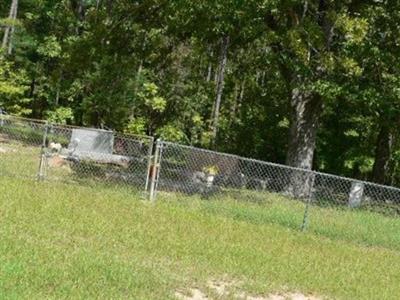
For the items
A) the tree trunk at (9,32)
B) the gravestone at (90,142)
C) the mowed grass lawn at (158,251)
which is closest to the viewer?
the mowed grass lawn at (158,251)

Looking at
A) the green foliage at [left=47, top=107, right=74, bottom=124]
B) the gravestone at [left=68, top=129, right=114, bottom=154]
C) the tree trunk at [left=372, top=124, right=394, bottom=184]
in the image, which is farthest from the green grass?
the green foliage at [left=47, top=107, right=74, bottom=124]

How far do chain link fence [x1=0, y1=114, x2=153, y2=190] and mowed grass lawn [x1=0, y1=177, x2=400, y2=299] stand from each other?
1248mm

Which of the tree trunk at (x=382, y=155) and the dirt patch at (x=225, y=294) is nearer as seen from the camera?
the dirt patch at (x=225, y=294)

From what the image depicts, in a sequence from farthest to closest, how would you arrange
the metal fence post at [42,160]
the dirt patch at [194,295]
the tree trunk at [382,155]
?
the tree trunk at [382,155]
the metal fence post at [42,160]
the dirt patch at [194,295]

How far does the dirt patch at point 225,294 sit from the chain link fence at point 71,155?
587 cm

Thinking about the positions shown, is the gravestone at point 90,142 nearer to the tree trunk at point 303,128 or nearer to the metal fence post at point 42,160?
the metal fence post at point 42,160

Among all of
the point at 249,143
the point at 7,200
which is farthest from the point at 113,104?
the point at 7,200

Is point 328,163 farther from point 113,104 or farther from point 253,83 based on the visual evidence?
point 113,104

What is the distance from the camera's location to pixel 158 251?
9.06 m

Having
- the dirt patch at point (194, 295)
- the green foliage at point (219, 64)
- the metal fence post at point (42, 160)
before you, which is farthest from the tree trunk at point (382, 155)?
the dirt patch at point (194, 295)

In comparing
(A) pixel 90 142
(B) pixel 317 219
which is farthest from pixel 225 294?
(A) pixel 90 142

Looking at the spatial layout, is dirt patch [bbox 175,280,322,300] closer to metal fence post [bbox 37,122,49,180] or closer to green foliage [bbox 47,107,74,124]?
metal fence post [bbox 37,122,49,180]

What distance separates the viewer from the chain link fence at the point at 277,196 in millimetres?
13344

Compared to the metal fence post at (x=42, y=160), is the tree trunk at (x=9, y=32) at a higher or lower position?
higher
